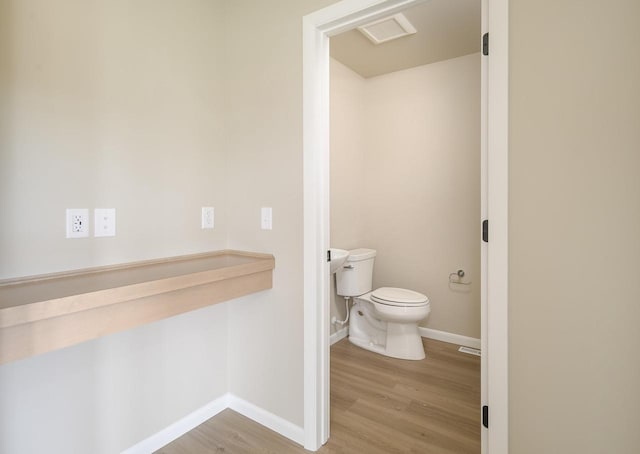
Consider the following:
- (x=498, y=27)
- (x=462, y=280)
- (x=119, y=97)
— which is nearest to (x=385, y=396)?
(x=462, y=280)

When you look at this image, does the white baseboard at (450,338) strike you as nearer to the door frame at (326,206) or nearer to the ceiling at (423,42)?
the door frame at (326,206)

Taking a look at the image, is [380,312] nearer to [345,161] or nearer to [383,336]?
[383,336]

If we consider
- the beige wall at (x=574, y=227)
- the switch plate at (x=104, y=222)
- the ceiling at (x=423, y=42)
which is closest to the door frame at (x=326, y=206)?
the beige wall at (x=574, y=227)

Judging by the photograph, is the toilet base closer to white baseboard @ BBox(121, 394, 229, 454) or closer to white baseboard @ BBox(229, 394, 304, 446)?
white baseboard @ BBox(229, 394, 304, 446)

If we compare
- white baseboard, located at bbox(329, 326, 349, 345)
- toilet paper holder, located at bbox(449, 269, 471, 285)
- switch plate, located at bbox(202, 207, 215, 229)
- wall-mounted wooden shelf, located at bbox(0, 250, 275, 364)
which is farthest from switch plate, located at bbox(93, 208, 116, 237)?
toilet paper holder, located at bbox(449, 269, 471, 285)

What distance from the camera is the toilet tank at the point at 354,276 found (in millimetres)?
2828

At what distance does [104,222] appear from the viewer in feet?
4.71

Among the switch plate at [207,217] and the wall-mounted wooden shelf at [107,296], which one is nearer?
the wall-mounted wooden shelf at [107,296]

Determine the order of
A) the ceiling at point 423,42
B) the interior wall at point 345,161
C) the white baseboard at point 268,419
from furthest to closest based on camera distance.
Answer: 1. the interior wall at point 345,161
2. the ceiling at point 423,42
3. the white baseboard at point 268,419

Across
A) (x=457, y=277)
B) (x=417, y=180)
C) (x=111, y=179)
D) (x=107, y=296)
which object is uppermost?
Result: (x=417, y=180)

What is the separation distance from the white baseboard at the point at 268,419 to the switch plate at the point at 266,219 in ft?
3.36

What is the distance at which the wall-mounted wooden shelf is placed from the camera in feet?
3.12

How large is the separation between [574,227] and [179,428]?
2.00 m

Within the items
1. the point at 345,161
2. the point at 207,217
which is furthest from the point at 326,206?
the point at 345,161
